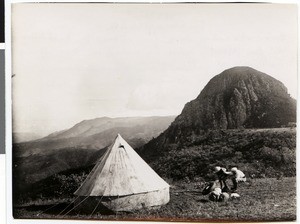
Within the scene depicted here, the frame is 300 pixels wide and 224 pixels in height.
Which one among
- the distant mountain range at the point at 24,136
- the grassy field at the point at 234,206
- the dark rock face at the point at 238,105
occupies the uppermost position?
the dark rock face at the point at 238,105

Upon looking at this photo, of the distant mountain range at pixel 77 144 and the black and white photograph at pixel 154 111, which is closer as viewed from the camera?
the black and white photograph at pixel 154 111

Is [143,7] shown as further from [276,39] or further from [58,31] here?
[276,39]

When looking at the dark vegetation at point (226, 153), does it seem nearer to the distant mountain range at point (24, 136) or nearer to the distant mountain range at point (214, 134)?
the distant mountain range at point (214, 134)

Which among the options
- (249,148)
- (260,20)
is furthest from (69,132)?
(260,20)

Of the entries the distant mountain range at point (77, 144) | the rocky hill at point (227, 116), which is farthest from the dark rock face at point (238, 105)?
the distant mountain range at point (77, 144)

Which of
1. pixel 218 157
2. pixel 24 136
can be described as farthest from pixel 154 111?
pixel 24 136

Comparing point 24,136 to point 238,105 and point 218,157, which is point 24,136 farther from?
point 238,105

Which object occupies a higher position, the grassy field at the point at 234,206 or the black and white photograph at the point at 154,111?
the black and white photograph at the point at 154,111
